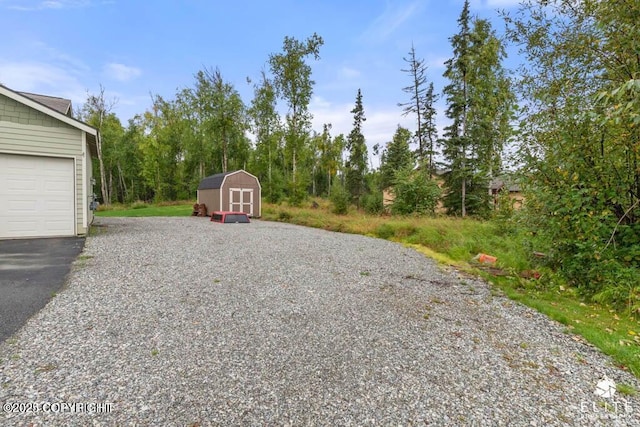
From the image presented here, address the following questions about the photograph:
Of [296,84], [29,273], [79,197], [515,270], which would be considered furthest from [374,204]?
[29,273]

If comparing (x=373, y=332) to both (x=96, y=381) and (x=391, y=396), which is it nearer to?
(x=391, y=396)

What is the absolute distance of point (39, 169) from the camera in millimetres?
7527

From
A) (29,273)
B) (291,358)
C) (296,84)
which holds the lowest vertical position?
(291,358)

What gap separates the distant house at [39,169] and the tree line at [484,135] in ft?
31.0

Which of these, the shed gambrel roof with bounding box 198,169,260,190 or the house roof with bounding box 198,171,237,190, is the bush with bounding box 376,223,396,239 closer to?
the shed gambrel roof with bounding box 198,169,260,190

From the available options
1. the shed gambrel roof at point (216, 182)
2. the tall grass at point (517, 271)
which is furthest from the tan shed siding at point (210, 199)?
the tall grass at point (517, 271)

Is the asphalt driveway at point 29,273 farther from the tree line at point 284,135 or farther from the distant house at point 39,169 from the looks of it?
the tree line at point 284,135

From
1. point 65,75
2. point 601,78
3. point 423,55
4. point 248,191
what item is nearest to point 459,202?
point 423,55

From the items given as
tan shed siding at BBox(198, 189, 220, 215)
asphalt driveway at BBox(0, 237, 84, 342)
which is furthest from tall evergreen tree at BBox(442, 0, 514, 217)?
asphalt driveway at BBox(0, 237, 84, 342)

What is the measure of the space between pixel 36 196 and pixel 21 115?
1896mm

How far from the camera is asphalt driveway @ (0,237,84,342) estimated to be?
3398mm

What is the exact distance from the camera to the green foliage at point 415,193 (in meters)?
15.4

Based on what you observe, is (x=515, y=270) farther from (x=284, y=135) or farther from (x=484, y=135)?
(x=284, y=135)

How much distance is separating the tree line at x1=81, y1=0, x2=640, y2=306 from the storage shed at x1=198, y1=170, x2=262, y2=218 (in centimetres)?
471
